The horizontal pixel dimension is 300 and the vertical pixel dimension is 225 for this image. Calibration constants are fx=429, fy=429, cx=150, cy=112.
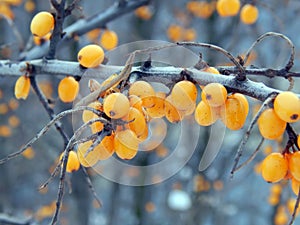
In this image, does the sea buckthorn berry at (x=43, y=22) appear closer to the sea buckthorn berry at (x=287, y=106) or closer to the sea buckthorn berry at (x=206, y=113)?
the sea buckthorn berry at (x=206, y=113)

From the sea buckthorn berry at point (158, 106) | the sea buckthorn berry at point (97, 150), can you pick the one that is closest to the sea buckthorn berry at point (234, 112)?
the sea buckthorn berry at point (158, 106)

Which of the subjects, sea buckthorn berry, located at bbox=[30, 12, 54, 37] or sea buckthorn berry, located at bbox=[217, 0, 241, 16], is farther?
sea buckthorn berry, located at bbox=[217, 0, 241, 16]

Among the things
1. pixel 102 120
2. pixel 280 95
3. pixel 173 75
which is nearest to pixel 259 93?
pixel 280 95

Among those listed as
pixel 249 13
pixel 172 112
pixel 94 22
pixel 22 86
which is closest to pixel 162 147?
pixel 249 13

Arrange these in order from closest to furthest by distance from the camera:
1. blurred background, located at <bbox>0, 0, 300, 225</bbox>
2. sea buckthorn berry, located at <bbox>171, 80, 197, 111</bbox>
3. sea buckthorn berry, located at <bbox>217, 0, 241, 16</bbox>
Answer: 1. sea buckthorn berry, located at <bbox>171, 80, 197, 111</bbox>
2. sea buckthorn berry, located at <bbox>217, 0, 241, 16</bbox>
3. blurred background, located at <bbox>0, 0, 300, 225</bbox>

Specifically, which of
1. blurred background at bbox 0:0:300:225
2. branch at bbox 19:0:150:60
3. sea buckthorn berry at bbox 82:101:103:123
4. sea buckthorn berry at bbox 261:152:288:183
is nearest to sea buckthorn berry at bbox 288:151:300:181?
sea buckthorn berry at bbox 261:152:288:183

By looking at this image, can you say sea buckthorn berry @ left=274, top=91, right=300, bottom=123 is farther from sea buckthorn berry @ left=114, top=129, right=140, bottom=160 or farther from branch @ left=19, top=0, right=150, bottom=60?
branch @ left=19, top=0, right=150, bottom=60

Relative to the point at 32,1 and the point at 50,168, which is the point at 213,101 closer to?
the point at 32,1
